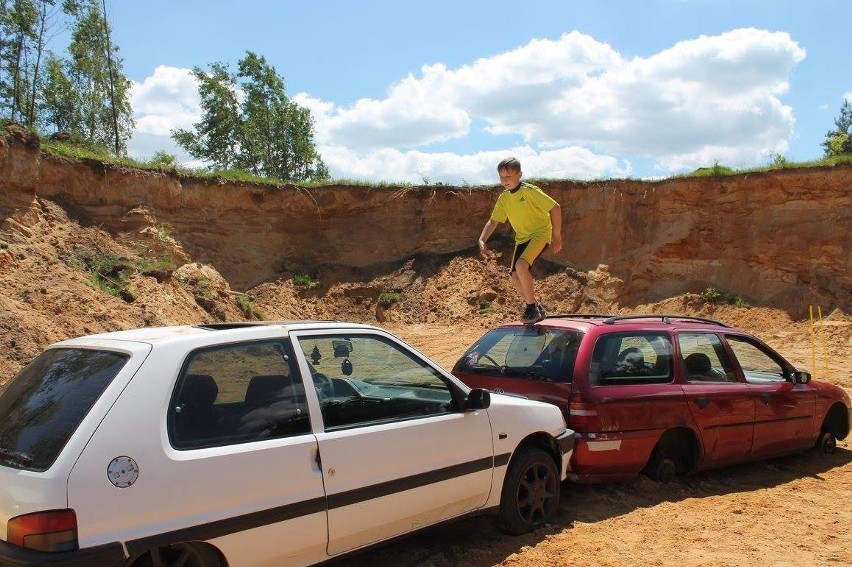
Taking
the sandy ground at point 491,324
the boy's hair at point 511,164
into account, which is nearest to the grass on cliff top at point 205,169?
the sandy ground at point 491,324

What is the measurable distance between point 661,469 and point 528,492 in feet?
5.51

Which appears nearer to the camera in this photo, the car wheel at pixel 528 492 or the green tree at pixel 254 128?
the car wheel at pixel 528 492

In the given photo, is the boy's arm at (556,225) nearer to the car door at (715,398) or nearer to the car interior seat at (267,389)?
the car door at (715,398)

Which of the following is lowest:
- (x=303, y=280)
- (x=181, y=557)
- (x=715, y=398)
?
(x=181, y=557)

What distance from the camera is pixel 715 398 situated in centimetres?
630

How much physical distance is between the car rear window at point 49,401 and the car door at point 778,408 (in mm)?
5556

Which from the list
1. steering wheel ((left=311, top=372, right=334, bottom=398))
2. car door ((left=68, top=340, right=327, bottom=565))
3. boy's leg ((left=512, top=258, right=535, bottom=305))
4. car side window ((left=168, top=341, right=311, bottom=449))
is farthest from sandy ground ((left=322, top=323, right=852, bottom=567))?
boy's leg ((left=512, top=258, right=535, bottom=305))

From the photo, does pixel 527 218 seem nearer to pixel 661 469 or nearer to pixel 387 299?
pixel 661 469

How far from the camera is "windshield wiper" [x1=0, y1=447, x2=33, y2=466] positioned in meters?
3.11

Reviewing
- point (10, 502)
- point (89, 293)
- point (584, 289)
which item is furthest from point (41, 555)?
point (584, 289)

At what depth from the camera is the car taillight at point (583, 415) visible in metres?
5.53

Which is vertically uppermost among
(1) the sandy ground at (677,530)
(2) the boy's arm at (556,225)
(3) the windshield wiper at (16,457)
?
(2) the boy's arm at (556,225)

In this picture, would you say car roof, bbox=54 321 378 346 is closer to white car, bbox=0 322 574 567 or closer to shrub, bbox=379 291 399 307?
white car, bbox=0 322 574 567

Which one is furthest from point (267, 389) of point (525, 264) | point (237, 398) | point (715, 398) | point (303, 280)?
point (303, 280)
